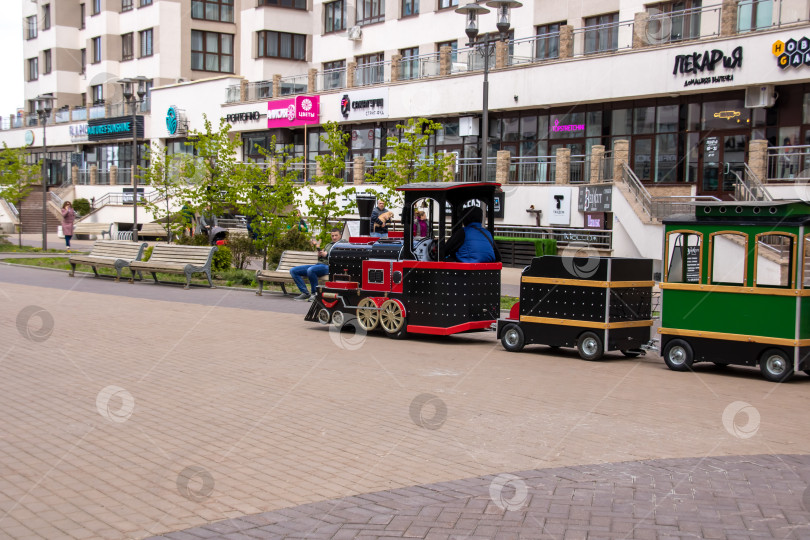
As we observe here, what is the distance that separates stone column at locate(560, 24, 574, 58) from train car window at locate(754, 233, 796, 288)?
76.4 feet

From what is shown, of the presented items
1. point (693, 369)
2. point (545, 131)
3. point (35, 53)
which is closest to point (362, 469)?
point (693, 369)

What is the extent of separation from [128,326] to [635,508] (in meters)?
10.5

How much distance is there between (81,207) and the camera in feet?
190

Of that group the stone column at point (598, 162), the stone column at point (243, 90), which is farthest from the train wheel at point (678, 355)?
the stone column at point (243, 90)

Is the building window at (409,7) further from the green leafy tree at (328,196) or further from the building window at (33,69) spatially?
the building window at (33,69)

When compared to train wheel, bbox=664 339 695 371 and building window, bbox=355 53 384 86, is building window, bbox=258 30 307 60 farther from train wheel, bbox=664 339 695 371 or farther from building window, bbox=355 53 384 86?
train wheel, bbox=664 339 695 371

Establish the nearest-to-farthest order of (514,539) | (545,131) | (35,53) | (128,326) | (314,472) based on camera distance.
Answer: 1. (514,539)
2. (314,472)
3. (128,326)
4. (545,131)
5. (35,53)

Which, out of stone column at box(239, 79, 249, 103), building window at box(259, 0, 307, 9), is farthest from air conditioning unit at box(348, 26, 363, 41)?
building window at box(259, 0, 307, 9)

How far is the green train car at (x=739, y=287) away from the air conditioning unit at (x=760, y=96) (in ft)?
59.3

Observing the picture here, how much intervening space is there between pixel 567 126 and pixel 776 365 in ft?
81.7

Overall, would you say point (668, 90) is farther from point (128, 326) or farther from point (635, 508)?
point (635, 508)

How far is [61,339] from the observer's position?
12.5 m

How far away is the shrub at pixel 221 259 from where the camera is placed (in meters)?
24.1

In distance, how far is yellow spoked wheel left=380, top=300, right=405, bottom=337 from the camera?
13.9m
